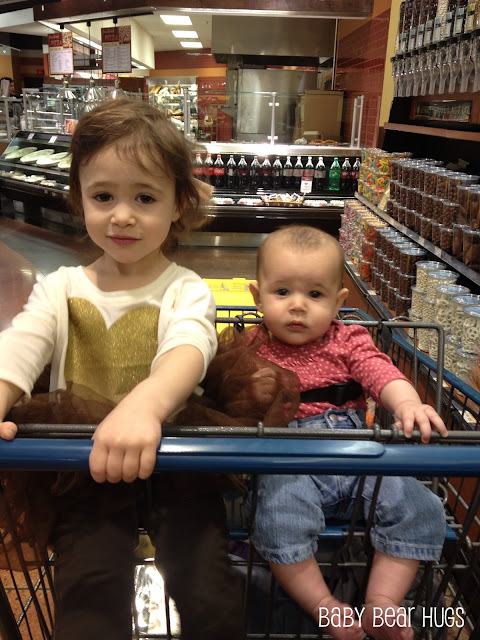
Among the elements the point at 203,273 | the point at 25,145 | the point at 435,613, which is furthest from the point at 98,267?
the point at 25,145

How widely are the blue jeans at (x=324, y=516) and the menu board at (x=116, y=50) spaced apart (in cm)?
799

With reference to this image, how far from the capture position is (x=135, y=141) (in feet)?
4.04

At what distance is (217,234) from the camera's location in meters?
7.23

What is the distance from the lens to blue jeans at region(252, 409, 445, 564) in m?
1.11

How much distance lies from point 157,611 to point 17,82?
24.0 m

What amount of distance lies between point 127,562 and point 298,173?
248 inches

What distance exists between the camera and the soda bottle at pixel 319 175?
6800 mm

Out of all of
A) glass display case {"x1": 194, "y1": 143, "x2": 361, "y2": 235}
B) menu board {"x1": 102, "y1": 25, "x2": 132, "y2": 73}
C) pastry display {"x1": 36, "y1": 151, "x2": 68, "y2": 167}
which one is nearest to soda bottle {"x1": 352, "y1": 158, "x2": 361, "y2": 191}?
glass display case {"x1": 194, "y1": 143, "x2": 361, "y2": 235}

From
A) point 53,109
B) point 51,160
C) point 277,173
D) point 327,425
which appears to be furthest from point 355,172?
point 327,425

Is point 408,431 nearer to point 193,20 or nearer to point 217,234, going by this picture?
point 217,234

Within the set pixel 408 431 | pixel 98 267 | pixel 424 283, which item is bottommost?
pixel 424 283

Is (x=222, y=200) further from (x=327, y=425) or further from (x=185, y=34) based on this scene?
(x=185, y=34)

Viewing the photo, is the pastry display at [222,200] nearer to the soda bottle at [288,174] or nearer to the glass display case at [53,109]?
the soda bottle at [288,174]

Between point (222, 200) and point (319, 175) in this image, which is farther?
point (319, 175)
